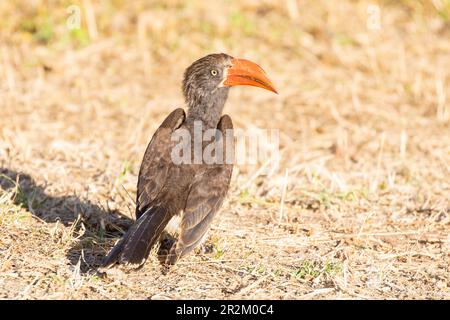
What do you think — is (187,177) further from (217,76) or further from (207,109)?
(217,76)

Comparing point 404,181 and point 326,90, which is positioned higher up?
point 326,90

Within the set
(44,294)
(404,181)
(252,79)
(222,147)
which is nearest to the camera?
(44,294)

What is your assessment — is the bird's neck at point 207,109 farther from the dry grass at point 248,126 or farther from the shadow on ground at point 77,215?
the shadow on ground at point 77,215

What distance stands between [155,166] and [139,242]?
0.77m

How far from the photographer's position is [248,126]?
798cm

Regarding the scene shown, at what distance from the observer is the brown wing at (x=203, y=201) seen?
4762 millimetres

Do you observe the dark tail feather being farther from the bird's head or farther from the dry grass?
the bird's head

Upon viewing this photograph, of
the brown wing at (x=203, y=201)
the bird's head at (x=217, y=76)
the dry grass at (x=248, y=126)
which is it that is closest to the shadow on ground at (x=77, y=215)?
the dry grass at (x=248, y=126)

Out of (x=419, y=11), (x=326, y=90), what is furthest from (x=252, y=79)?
(x=419, y=11)

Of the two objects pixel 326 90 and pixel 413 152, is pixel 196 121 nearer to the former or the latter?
pixel 413 152

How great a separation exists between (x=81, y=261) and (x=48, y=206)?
1.06 m

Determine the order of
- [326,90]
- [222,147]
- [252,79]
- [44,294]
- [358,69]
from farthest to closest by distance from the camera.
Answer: [358,69]
[326,90]
[252,79]
[222,147]
[44,294]

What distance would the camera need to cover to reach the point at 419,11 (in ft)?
36.5

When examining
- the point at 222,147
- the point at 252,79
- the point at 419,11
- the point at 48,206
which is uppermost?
the point at 419,11
